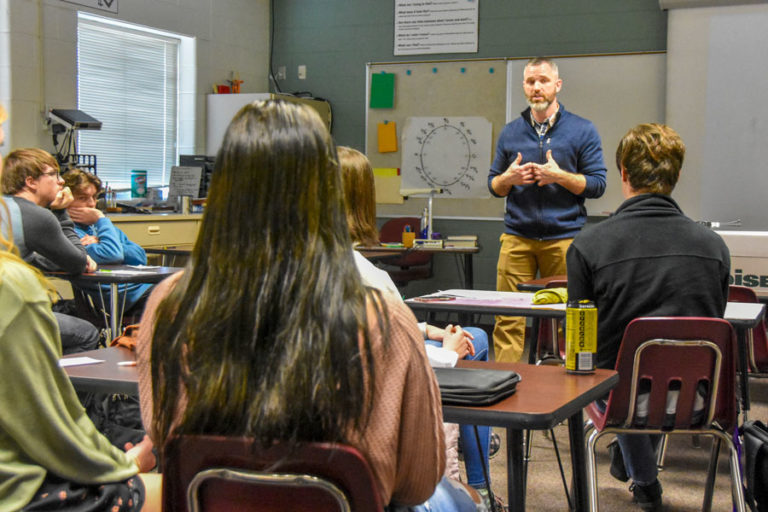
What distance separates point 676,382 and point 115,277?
2.57 metres

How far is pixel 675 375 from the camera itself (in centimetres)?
223

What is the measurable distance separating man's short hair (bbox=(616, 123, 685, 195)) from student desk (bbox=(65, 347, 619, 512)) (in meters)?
0.76

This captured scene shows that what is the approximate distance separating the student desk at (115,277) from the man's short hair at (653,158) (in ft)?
7.24

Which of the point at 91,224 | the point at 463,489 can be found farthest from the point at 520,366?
the point at 91,224

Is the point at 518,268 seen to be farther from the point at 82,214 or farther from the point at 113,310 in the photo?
the point at 82,214

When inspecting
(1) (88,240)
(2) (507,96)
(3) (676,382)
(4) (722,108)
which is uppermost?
(2) (507,96)

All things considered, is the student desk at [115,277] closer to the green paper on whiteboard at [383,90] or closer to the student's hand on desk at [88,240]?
the student's hand on desk at [88,240]

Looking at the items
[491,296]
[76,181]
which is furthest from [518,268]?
[76,181]

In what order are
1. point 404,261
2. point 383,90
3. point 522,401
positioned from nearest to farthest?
point 522,401, point 404,261, point 383,90

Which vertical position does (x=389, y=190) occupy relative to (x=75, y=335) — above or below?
above

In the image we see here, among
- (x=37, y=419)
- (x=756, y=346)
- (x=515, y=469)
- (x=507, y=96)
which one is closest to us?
(x=37, y=419)

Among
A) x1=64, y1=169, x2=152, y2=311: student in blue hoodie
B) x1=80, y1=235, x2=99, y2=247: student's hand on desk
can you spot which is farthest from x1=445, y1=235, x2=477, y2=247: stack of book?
x1=80, y1=235, x2=99, y2=247: student's hand on desk

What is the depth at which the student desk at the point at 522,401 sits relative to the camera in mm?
1452

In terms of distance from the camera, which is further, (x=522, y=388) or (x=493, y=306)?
(x=493, y=306)
